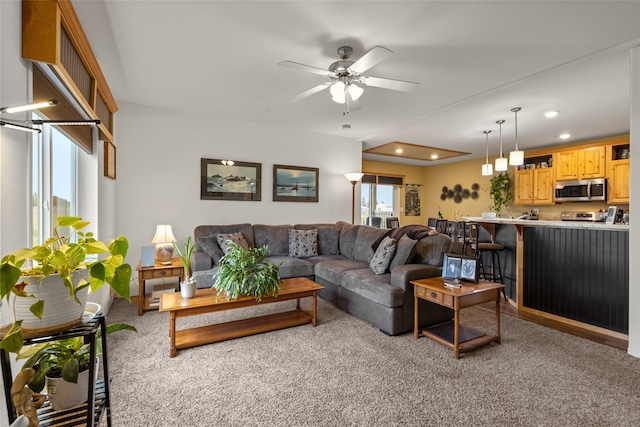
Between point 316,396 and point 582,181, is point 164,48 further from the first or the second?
point 582,181

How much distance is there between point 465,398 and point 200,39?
3349mm

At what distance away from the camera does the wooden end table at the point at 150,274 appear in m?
3.40

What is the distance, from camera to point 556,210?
21.0ft

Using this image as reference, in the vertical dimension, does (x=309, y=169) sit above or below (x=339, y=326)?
above

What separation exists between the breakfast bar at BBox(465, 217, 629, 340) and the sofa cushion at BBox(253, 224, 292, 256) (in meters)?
3.18

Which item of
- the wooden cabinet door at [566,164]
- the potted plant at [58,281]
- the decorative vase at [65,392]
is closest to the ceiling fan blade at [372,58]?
the potted plant at [58,281]

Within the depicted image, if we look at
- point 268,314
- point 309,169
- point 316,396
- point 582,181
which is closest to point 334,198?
point 309,169

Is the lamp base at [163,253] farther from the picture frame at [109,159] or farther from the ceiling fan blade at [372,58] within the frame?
the ceiling fan blade at [372,58]

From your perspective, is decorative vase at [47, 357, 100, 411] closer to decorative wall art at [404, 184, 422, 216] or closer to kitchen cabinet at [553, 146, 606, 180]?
kitchen cabinet at [553, 146, 606, 180]

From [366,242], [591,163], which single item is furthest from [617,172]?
[366,242]

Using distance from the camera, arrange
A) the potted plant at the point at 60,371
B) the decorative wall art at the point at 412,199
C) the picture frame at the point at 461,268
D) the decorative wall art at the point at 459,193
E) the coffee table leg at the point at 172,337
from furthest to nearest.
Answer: the decorative wall art at the point at 412,199, the decorative wall art at the point at 459,193, the picture frame at the point at 461,268, the coffee table leg at the point at 172,337, the potted plant at the point at 60,371

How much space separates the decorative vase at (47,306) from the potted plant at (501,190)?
7782mm

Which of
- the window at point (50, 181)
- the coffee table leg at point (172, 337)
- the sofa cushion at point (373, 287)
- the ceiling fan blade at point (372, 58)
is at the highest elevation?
the ceiling fan blade at point (372, 58)

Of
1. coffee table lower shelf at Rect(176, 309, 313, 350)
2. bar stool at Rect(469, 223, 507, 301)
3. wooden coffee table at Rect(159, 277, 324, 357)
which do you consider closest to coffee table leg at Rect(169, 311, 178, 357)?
wooden coffee table at Rect(159, 277, 324, 357)
